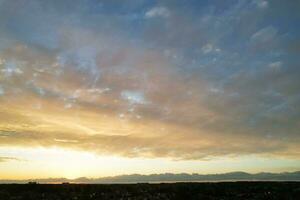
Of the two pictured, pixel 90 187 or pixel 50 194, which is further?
pixel 90 187

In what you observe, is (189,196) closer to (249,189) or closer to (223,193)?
(223,193)

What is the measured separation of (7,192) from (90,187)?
855cm

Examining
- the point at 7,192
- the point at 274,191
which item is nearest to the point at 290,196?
the point at 274,191

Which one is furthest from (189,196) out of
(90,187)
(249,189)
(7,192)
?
(7,192)

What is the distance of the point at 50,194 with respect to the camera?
35.4 meters

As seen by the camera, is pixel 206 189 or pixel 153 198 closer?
pixel 153 198

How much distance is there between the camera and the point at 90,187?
132ft

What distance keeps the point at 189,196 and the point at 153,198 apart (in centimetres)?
361

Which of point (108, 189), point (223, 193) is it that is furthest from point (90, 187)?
point (223, 193)

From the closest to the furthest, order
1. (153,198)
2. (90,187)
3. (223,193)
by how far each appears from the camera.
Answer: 1. (153,198)
2. (223,193)
3. (90,187)

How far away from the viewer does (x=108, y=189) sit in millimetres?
39406

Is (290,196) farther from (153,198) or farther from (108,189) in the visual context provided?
(108,189)

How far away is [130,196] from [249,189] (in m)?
13.3

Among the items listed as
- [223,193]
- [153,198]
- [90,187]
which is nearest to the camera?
[153,198]
